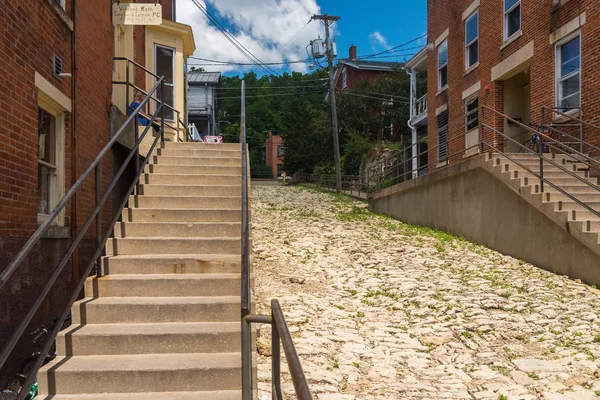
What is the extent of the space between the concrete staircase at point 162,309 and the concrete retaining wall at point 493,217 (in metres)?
5.06

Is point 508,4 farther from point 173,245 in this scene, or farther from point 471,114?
point 173,245

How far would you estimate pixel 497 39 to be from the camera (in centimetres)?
1361

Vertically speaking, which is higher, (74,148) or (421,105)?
(421,105)

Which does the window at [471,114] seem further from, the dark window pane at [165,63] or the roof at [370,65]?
the roof at [370,65]

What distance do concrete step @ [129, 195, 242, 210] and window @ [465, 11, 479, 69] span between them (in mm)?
11690

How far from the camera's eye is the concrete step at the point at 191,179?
659 cm

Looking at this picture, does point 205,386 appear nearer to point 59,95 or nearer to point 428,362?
point 428,362

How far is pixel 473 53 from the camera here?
1548cm

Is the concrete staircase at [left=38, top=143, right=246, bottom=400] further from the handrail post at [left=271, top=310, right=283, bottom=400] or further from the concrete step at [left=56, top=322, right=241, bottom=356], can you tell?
the handrail post at [left=271, top=310, right=283, bottom=400]

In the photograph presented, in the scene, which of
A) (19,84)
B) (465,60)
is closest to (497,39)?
(465,60)

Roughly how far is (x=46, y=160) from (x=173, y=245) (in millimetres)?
2121

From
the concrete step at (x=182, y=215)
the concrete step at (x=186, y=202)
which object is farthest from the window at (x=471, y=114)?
the concrete step at (x=182, y=215)

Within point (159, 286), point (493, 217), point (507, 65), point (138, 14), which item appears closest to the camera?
point (159, 286)

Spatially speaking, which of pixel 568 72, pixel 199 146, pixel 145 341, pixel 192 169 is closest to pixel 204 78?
pixel 568 72
